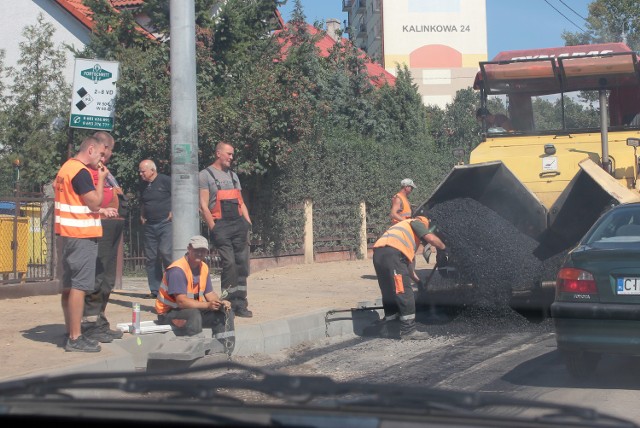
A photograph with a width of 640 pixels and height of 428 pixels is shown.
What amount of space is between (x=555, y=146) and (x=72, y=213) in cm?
629

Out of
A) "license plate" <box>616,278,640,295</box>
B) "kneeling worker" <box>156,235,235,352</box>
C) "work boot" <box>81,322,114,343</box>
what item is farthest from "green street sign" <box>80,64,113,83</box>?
"license plate" <box>616,278,640,295</box>

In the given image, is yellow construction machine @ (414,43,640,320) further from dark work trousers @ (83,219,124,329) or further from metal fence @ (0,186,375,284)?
metal fence @ (0,186,375,284)

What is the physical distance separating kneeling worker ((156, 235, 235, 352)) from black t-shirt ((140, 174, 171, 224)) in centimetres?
293

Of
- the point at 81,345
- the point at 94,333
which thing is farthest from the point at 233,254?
the point at 81,345

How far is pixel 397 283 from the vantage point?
31.3 feet

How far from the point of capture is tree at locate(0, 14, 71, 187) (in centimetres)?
1714

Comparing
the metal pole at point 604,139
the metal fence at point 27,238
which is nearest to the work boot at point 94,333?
the metal fence at point 27,238

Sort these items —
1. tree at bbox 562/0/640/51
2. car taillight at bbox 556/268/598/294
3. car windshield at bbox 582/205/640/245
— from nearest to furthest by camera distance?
car taillight at bbox 556/268/598/294 < car windshield at bbox 582/205/640/245 < tree at bbox 562/0/640/51

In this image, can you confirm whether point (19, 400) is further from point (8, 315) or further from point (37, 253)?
point (37, 253)

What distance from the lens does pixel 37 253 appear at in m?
11.7

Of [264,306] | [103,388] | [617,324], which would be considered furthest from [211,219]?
[103,388]

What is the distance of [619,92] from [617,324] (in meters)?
5.77

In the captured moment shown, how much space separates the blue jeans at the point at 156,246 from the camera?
36.2 feet

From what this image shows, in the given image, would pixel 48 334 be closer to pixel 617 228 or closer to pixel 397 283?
pixel 397 283
